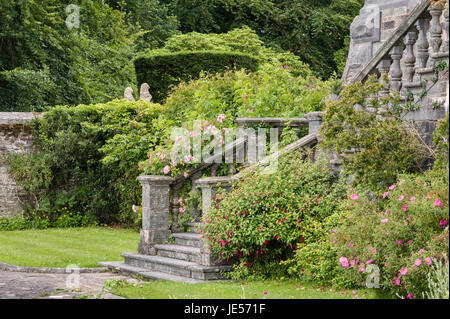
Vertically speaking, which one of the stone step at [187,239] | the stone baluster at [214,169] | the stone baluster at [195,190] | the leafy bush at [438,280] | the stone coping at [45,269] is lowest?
the stone coping at [45,269]

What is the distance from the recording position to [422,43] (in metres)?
8.00

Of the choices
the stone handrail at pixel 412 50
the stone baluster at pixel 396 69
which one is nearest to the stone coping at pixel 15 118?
the stone handrail at pixel 412 50

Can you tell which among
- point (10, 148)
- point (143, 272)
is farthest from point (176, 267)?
point (10, 148)

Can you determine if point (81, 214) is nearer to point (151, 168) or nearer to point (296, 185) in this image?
point (151, 168)

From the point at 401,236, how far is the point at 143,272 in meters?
4.01

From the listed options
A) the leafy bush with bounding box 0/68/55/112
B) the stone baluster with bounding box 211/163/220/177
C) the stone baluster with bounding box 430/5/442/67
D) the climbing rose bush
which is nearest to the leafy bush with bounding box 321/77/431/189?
the climbing rose bush

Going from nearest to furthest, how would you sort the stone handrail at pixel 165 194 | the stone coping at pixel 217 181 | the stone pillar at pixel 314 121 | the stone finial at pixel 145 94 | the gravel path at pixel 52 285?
1. the gravel path at pixel 52 285
2. the stone coping at pixel 217 181
3. the stone pillar at pixel 314 121
4. the stone handrail at pixel 165 194
5. the stone finial at pixel 145 94

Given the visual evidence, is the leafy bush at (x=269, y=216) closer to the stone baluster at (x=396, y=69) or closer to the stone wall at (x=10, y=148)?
the stone baluster at (x=396, y=69)

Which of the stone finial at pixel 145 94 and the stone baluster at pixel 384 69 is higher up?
the stone finial at pixel 145 94

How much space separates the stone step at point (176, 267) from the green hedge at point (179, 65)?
939cm

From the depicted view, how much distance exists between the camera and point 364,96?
8.10 meters

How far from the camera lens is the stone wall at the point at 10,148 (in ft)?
53.3

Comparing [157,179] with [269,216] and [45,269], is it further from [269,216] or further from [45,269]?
[269,216]
